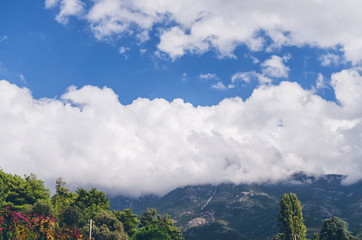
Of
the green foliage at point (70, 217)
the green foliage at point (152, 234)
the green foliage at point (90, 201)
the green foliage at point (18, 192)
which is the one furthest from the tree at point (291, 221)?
the green foliage at point (18, 192)

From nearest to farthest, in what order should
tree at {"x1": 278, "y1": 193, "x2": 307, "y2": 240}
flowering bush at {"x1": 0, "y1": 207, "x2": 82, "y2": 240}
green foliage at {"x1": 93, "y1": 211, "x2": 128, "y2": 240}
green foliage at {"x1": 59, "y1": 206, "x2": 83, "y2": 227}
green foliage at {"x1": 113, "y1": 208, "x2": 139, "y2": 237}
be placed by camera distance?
1. flowering bush at {"x1": 0, "y1": 207, "x2": 82, "y2": 240}
2. green foliage at {"x1": 93, "y1": 211, "x2": 128, "y2": 240}
3. green foliage at {"x1": 59, "y1": 206, "x2": 83, "y2": 227}
4. tree at {"x1": 278, "y1": 193, "x2": 307, "y2": 240}
5. green foliage at {"x1": 113, "y1": 208, "x2": 139, "y2": 237}

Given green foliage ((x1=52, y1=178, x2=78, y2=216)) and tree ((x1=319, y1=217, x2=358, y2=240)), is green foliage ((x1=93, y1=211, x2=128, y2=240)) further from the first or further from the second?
tree ((x1=319, y1=217, x2=358, y2=240))

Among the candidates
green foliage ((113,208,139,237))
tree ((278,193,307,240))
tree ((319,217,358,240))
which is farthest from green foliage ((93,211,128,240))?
tree ((319,217,358,240))

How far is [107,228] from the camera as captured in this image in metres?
66.8

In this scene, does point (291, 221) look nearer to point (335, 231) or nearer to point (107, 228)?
point (335, 231)

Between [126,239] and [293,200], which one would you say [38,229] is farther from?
[293,200]

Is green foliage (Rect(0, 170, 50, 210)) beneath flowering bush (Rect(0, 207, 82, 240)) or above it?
above

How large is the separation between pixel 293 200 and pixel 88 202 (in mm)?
59126

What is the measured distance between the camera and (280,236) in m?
81.4

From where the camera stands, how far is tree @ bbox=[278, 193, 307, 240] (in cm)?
7888

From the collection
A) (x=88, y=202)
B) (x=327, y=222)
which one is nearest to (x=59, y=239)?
(x=327, y=222)

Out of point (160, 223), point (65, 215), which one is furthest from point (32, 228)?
point (160, 223)

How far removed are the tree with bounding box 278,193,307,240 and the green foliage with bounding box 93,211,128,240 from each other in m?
41.9

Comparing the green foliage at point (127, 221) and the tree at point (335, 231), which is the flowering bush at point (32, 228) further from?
the green foliage at point (127, 221)
